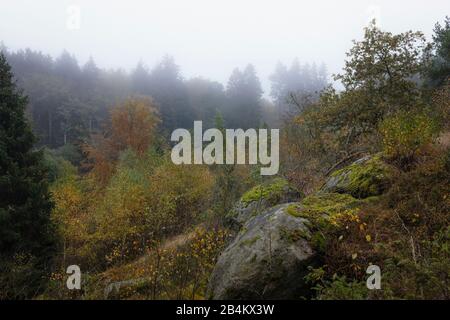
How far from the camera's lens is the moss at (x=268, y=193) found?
973cm

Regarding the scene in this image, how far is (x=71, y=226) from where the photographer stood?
18797mm

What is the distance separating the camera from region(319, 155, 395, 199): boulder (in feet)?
23.5

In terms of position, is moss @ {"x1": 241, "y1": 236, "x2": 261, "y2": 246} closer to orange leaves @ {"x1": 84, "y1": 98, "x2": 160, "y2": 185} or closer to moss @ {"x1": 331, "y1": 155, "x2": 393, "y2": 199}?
moss @ {"x1": 331, "y1": 155, "x2": 393, "y2": 199}

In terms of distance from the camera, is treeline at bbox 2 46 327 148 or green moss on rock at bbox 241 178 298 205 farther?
treeline at bbox 2 46 327 148

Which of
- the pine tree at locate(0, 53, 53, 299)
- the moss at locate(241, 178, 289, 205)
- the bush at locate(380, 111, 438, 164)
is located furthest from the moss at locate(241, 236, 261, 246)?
the pine tree at locate(0, 53, 53, 299)

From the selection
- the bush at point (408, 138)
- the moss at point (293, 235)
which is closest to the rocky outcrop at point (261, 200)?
the bush at point (408, 138)

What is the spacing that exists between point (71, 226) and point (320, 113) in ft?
46.1

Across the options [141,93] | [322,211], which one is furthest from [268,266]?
[141,93]

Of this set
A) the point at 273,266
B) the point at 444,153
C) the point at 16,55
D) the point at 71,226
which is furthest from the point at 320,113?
the point at 16,55

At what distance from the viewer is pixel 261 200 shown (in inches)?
382

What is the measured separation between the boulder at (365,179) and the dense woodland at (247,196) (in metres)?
0.05

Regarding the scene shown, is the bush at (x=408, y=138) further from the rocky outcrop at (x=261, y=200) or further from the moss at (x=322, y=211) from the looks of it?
the rocky outcrop at (x=261, y=200)
